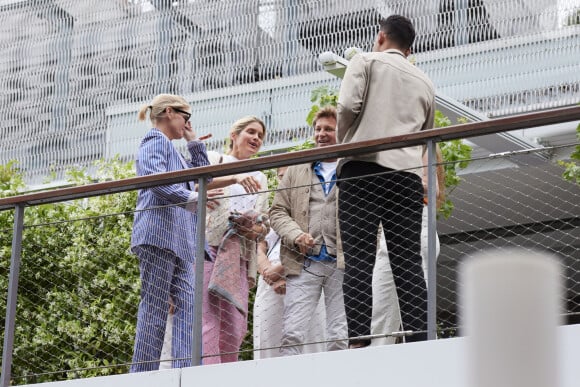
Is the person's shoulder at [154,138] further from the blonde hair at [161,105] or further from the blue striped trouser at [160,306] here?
the blue striped trouser at [160,306]

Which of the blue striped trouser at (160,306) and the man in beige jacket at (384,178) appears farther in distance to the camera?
the blue striped trouser at (160,306)

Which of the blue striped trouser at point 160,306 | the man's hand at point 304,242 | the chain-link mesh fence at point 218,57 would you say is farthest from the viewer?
the chain-link mesh fence at point 218,57

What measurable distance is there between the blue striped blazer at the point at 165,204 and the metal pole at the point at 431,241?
125 cm

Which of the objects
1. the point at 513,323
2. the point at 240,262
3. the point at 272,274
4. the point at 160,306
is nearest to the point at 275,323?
the point at 272,274

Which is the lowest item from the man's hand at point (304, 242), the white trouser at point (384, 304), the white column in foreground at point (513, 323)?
the white column in foreground at point (513, 323)

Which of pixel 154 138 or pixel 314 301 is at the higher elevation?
pixel 154 138

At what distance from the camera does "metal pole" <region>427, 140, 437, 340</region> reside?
4855 mm

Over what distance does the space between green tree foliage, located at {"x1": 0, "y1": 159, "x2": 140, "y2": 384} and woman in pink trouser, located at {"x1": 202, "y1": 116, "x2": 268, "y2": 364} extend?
8.89 ft

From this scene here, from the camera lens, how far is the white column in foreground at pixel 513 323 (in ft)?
2.37

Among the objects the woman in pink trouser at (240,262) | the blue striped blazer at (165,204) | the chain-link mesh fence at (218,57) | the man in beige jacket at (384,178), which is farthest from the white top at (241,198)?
the chain-link mesh fence at (218,57)

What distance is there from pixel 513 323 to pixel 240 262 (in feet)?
16.7

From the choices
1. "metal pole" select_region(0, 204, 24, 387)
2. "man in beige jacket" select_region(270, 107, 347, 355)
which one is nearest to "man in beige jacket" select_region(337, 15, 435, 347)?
"man in beige jacket" select_region(270, 107, 347, 355)

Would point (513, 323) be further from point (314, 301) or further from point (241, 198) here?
point (241, 198)

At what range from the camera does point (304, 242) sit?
18.2 feet
